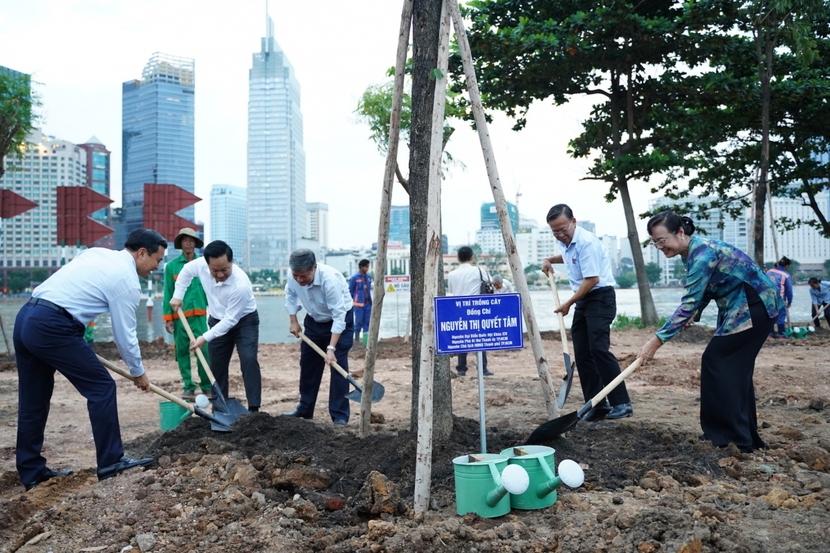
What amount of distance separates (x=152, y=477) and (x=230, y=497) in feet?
Result: 2.18

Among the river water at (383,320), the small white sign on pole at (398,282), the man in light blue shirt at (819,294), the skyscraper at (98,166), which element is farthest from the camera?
the skyscraper at (98,166)

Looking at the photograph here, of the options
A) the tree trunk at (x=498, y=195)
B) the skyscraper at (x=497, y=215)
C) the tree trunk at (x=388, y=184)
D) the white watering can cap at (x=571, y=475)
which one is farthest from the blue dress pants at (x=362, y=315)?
the white watering can cap at (x=571, y=475)

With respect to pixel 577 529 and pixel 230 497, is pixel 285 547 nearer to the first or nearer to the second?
pixel 230 497

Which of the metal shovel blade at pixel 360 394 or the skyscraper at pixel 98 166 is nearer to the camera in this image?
the metal shovel blade at pixel 360 394

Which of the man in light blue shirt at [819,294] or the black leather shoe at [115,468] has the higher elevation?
the man in light blue shirt at [819,294]

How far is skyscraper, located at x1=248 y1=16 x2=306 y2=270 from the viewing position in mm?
148000

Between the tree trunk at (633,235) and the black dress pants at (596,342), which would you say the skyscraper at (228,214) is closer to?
the tree trunk at (633,235)

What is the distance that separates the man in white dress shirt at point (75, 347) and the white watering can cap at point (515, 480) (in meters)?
2.49

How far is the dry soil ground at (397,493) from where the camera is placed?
2877mm

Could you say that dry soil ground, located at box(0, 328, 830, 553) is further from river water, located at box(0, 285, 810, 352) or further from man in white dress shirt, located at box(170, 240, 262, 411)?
river water, located at box(0, 285, 810, 352)

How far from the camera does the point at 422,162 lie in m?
4.25

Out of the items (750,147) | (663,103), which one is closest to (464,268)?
(663,103)

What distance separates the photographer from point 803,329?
529 inches

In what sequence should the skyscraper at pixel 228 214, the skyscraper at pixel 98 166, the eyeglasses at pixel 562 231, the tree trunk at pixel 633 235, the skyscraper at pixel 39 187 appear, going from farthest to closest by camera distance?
the skyscraper at pixel 228 214, the skyscraper at pixel 98 166, the skyscraper at pixel 39 187, the tree trunk at pixel 633 235, the eyeglasses at pixel 562 231
